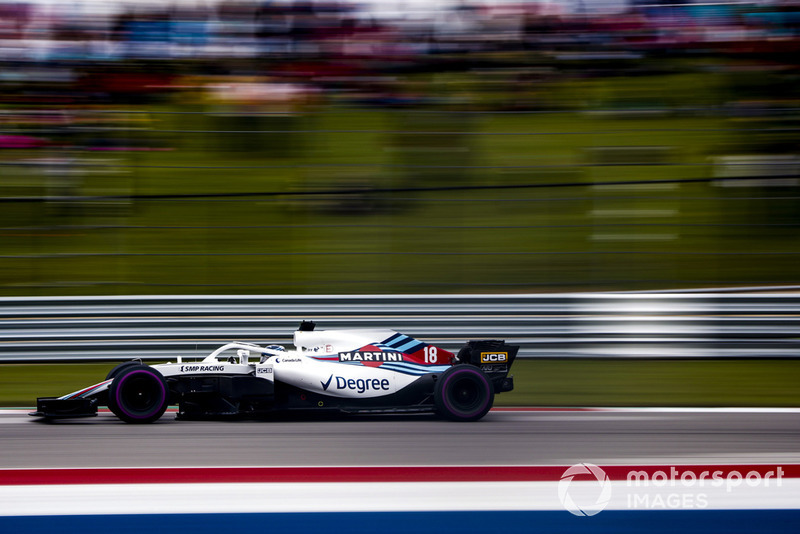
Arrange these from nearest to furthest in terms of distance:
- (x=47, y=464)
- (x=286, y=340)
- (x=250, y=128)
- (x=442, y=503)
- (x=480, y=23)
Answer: (x=442, y=503), (x=47, y=464), (x=286, y=340), (x=250, y=128), (x=480, y=23)

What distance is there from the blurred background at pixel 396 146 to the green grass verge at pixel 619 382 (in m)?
1.13

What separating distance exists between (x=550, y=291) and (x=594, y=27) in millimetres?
4752

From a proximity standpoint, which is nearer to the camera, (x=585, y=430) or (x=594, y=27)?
(x=585, y=430)

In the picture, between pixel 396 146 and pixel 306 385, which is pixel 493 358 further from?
pixel 396 146

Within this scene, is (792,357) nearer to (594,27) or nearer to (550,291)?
(550,291)

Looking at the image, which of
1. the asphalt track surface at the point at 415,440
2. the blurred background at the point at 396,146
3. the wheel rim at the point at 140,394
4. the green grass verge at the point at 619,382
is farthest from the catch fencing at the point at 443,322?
the wheel rim at the point at 140,394

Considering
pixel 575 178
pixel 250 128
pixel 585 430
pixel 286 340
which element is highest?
pixel 250 128

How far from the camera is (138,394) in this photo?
584 centimetres

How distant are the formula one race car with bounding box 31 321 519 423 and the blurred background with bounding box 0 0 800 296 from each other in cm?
288

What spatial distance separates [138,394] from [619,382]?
3910 millimetres

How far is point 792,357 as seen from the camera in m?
7.84

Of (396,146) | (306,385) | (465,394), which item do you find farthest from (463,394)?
(396,146)

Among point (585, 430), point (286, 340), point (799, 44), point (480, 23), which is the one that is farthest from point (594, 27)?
point (585, 430)

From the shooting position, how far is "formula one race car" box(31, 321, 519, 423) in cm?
580
